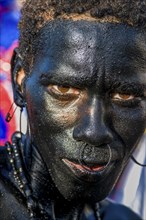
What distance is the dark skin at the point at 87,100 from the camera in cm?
217

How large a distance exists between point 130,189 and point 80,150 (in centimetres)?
261

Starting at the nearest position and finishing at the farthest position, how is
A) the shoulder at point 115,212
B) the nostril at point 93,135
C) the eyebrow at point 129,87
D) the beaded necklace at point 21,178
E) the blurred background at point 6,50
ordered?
1. the nostril at point 93,135
2. the eyebrow at point 129,87
3. the beaded necklace at point 21,178
4. the shoulder at point 115,212
5. the blurred background at point 6,50

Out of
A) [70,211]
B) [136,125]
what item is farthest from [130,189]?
[136,125]

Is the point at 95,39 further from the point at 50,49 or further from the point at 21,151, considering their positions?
the point at 21,151

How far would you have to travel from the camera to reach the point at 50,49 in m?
2.28

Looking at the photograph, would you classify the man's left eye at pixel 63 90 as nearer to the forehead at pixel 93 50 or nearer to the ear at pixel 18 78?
the forehead at pixel 93 50

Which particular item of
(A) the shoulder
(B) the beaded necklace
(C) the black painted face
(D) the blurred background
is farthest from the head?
(D) the blurred background

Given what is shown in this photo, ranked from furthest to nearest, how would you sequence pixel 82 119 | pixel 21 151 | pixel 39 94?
pixel 21 151, pixel 39 94, pixel 82 119

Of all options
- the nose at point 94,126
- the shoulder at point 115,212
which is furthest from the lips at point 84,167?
the shoulder at point 115,212

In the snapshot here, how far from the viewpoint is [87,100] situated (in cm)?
218

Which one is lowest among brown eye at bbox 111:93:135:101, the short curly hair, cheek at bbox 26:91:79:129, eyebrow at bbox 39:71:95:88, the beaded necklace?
the beaded necklace

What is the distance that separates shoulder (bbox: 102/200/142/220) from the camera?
9.98 feet

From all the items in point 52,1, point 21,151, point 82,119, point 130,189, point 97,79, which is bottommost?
point 130,189

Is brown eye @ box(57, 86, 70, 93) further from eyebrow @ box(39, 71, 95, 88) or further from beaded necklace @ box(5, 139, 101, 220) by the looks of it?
beaded necklace @ box(5, 139, 101, 220)
